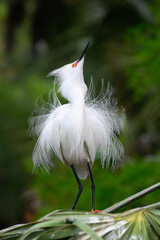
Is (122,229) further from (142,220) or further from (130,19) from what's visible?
(130,19)

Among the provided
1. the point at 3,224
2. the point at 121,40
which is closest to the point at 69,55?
the point at 121,40

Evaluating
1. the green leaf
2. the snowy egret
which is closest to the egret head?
the snowy egret

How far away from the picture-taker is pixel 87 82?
6117 mm

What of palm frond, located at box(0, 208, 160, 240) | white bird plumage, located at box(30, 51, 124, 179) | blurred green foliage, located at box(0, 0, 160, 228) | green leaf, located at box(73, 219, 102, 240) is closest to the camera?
green leaf, located at box(73, 219, 102, 240)

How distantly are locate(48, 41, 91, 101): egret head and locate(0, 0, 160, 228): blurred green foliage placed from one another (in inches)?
102

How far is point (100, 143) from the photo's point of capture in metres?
2.30

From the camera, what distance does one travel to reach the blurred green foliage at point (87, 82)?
5.20 metres

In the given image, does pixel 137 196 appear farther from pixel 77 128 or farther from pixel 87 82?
pixel 87 82

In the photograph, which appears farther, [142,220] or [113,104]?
[113,104]

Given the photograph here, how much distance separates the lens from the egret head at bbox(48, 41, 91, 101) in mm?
2251

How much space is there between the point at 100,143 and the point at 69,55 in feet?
14.8

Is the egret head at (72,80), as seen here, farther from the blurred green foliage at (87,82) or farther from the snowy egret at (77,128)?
the blurred green foliage at (87,82)

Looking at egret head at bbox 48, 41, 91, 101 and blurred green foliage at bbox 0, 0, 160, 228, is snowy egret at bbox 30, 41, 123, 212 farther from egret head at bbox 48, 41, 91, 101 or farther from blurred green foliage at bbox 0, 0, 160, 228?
blurred green foliage at bbox 0, 0, 160, 228

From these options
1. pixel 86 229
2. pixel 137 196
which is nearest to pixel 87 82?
pixel 137 196
